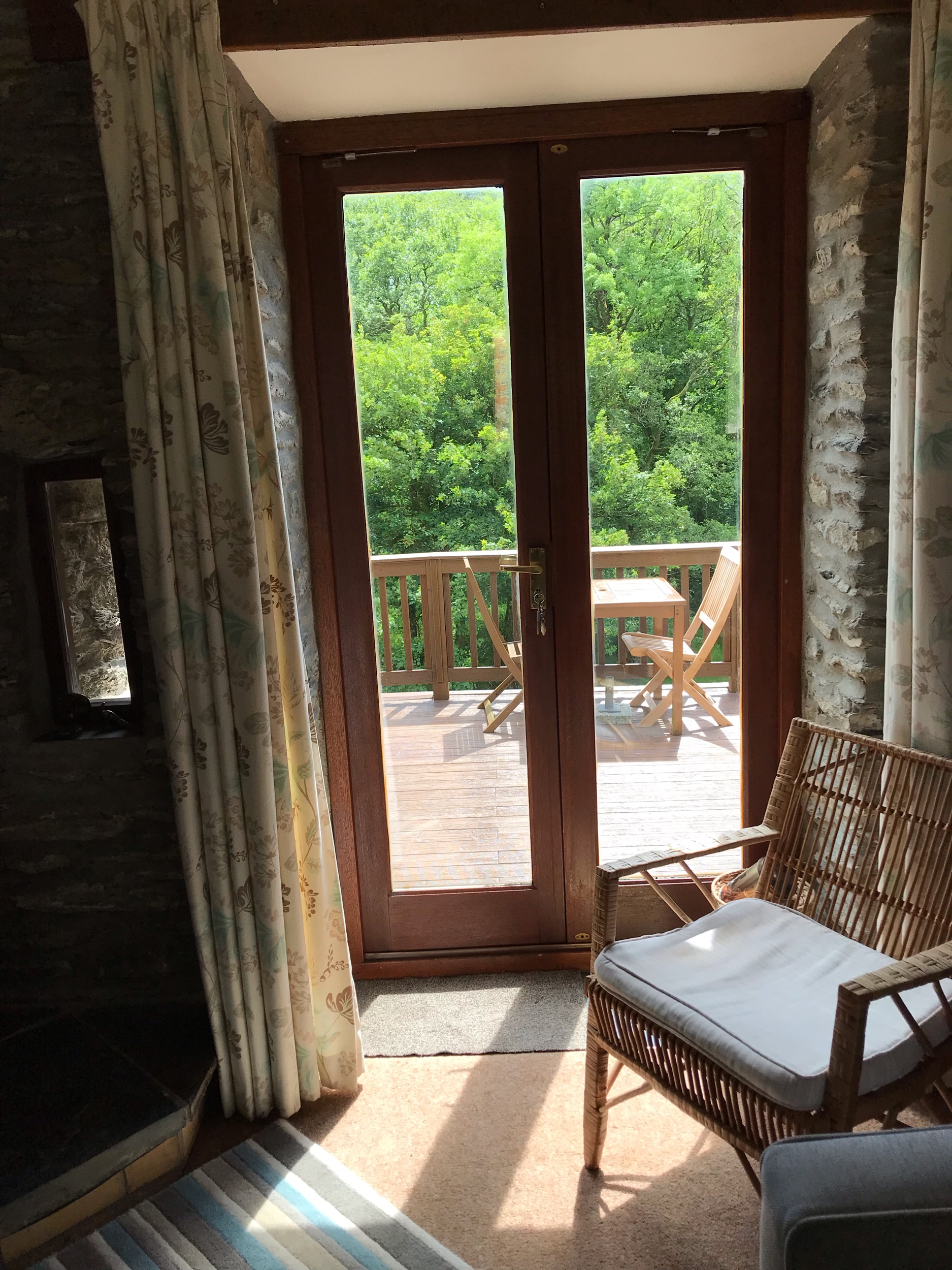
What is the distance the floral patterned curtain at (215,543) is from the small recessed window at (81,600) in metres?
0.29

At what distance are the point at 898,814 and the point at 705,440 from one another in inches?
41.1

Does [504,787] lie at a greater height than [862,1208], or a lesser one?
lesser

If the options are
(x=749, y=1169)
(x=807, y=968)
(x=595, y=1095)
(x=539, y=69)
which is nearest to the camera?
(x=749, y=1169)

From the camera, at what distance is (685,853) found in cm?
195

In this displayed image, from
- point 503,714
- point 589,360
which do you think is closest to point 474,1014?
point 503,714

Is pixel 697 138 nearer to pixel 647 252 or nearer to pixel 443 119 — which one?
pixel 647 252

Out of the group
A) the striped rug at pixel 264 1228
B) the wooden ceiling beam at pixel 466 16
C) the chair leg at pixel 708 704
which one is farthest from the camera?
the chair leg at pixel 708 704

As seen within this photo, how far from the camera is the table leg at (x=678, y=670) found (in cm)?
253

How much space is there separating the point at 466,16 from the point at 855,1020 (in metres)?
1.96

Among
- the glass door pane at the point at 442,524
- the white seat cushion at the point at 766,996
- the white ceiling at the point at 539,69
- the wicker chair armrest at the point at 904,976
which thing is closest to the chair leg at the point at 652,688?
the glass door pane at the point at 442,524

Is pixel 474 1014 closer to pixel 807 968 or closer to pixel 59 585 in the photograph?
pixel 807 968

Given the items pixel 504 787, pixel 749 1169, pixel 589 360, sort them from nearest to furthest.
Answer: pixel 749 1169 → pixel 589 360 → pixel 504 787

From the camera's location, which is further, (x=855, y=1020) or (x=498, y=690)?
(x=498, y=690)

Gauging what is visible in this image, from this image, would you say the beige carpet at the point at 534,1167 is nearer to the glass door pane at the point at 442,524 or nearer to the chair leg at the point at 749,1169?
the chair leg at the point at 749,1169
